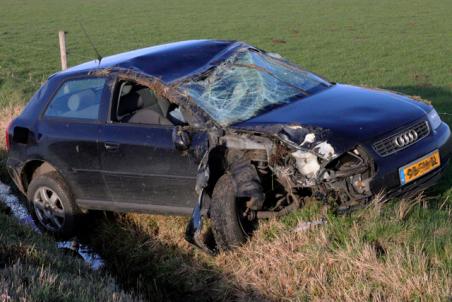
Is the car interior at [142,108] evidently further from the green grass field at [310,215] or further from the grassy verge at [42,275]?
the grassy verge at [42,275]

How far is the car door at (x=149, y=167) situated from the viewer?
571cm

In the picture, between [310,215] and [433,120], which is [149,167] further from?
[433,120]

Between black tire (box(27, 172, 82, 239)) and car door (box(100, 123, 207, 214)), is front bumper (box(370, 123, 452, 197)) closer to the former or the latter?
car door (box(100, 123, 207, 214))

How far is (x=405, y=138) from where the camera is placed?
17.5 feet

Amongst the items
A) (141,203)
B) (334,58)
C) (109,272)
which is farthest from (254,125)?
(334,58)

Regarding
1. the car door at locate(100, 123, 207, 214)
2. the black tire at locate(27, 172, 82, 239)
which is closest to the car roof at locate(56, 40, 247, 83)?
the car door at locate(100, 123, 207, 214)

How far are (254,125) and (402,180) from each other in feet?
4.06

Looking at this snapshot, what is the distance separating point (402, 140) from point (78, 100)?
10.4 ft

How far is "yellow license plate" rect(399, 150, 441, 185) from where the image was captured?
17.0 ft

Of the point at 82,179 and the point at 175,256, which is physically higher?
the point at 82,179

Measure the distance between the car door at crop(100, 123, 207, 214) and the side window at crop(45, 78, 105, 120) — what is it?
34 cm

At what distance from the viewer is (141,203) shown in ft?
20.2

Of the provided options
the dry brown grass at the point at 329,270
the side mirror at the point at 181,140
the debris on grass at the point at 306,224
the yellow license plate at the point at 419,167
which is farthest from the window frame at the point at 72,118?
the yellow license plate at the point at 419,167

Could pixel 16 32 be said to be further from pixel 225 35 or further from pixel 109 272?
pixel 109 272
